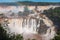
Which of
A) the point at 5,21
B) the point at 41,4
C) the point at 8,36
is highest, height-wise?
the point at 41,4

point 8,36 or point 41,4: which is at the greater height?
point 41,4

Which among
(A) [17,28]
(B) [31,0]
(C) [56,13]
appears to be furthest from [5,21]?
(C) [56,13]

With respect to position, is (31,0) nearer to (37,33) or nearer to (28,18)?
(28,18)

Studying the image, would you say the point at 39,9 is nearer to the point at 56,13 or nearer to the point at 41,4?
the point at 41,4

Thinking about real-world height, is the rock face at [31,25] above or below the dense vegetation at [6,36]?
above

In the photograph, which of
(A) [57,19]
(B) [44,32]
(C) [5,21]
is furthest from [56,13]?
(C) [5,21]

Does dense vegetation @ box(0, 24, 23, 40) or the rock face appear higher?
the rock face
